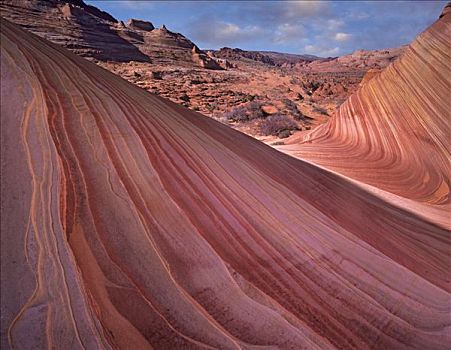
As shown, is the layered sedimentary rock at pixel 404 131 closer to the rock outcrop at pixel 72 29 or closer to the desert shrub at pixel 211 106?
the desert shrub at pixel 211 106

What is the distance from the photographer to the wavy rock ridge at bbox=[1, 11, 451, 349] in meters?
0.56

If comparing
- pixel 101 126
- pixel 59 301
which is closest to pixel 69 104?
pixel 101 126

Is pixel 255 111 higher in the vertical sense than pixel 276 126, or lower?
higher

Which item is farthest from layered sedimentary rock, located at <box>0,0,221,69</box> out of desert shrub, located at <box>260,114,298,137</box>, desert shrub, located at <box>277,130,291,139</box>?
desert shrub, located at <box>277,130,291,139</box>

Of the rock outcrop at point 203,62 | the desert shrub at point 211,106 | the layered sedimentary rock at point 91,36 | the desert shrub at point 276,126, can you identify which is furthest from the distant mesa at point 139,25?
the desert shrub at point 276,126

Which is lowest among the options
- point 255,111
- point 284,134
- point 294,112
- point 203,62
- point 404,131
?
point 284,134

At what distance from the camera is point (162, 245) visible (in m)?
0.67

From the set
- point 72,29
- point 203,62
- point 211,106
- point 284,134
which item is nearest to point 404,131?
point 284,134

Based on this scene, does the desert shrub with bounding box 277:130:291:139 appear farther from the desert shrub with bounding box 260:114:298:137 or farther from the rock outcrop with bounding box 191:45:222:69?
the rock outcrop with bounding box 191:45:222:69

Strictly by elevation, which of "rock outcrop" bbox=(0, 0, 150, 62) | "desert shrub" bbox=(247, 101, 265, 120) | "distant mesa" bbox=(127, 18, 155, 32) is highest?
"distant mesa" bbox=(127, 18, 155, 32)

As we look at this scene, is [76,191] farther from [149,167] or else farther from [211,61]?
[211,61]

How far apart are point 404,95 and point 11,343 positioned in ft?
10.2

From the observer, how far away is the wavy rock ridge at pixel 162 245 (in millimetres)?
557

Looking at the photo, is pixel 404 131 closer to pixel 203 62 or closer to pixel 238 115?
pixel 238 115
